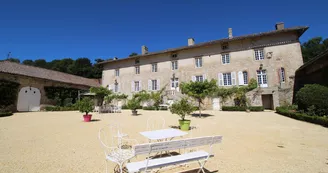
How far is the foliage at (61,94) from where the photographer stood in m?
19.8

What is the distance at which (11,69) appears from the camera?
17.0 meters

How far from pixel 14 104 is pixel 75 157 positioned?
1861cm

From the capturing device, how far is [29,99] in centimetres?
1784

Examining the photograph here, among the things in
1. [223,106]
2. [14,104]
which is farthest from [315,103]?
[14,104]

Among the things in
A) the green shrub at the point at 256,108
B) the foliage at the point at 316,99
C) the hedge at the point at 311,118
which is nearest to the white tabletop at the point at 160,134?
the hedge at the point at 311,118

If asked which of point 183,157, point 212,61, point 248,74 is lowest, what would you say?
point 183,157

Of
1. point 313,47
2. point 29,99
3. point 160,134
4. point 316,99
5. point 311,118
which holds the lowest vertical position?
point 311,118

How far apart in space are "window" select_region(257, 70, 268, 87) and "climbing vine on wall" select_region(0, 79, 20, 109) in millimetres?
26112

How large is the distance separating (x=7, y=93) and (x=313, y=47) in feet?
183

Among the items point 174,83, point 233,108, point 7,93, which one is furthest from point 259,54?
point 7,93

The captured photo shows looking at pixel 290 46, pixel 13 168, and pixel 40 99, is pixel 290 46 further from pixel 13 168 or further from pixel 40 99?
pixel 40 99

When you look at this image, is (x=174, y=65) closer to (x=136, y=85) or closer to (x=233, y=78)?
(x=136, y=85)

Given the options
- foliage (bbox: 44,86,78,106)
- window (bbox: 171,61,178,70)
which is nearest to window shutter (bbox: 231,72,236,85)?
window (bbox: 171,61,178,70)

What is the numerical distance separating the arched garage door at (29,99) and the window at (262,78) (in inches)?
1009
